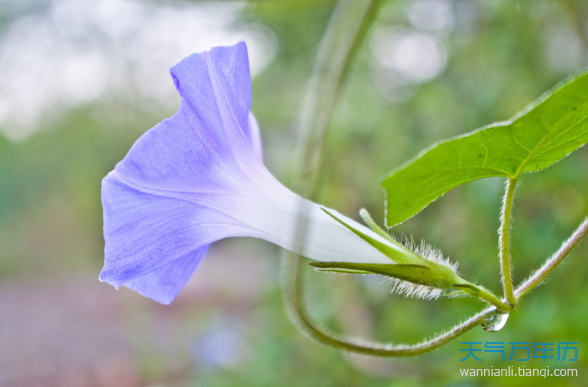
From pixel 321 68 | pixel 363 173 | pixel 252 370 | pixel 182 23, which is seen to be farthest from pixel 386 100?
pixel 321 68

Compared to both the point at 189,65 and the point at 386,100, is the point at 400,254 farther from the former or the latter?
the point at 386,100

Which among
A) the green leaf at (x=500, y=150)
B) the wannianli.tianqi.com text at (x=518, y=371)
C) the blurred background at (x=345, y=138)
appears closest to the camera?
the green leaf at (x=500, y=150)

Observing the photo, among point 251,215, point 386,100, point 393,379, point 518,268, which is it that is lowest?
point 393,379

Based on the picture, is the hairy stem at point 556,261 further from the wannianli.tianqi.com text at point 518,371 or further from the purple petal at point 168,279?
the wannianli.tianqi.com text at point 518,371

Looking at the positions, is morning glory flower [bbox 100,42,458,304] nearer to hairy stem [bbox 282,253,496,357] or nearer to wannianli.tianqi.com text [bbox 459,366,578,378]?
hairy stem [bbox 282,253,496,357]

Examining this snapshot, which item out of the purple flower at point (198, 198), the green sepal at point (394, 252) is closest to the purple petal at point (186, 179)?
the purple flower at point (198, 198)

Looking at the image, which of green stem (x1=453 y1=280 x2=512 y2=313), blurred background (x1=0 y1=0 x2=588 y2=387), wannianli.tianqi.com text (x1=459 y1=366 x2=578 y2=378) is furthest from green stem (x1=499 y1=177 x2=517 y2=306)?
wannianli.tianqi.com text (x1=459 y1=366 x2=578 y2=378)
